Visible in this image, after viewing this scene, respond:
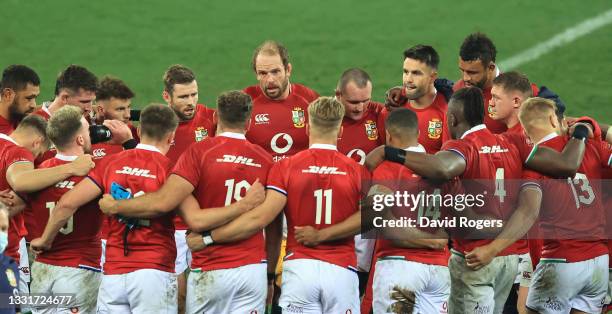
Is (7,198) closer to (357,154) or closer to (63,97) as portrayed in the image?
(63,97)

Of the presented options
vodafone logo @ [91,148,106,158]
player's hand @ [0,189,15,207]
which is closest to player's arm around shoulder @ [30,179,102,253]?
player's hand @ [0,189,15,207]

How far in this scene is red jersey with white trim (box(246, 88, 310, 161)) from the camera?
32.1 feet

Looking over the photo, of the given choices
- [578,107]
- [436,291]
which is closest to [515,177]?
[436,291]

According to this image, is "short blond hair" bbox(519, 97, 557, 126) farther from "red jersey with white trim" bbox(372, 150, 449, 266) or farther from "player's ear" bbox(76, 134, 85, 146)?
"player's ear" bbox(76, 134, 85, 146)

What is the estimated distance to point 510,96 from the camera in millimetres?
9133

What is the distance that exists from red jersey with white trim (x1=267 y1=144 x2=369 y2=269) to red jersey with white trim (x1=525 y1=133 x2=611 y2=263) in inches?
68.1

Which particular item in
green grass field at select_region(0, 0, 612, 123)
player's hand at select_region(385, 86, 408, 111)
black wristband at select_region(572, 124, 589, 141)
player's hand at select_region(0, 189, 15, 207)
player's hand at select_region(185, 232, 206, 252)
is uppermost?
green grass field at select_region(0, 0, 612, 123)

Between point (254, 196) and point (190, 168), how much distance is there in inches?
20.9

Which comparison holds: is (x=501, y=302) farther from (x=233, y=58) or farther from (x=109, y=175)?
(x=233, y=58)

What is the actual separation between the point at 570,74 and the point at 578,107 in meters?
1.21

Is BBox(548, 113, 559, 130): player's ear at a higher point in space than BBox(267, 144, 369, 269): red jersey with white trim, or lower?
higher

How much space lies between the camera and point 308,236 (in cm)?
752

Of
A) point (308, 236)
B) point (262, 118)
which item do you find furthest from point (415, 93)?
point (308, 236)

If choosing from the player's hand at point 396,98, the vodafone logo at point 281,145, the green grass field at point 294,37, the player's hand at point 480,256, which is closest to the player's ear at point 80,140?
the vodafone logo at point 281,145
